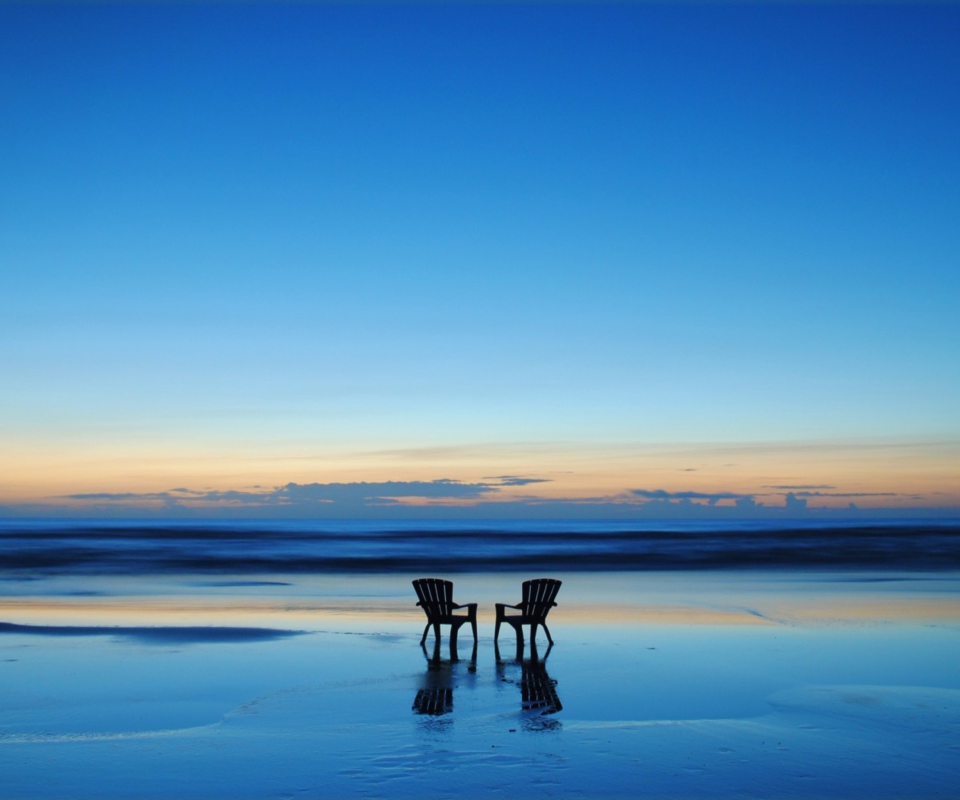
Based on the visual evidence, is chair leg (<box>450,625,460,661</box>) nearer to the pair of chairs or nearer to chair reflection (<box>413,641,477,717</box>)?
chair reflection (<box>413,641,477,717</box>)

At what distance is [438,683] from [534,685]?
3.12ft

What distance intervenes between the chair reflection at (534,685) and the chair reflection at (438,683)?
0.46 metres

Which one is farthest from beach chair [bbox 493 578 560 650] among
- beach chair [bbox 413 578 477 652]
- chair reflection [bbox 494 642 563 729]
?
beach chair [bbox 413 578 477 652]

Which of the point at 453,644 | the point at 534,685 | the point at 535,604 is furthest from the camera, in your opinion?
the point at 535,604

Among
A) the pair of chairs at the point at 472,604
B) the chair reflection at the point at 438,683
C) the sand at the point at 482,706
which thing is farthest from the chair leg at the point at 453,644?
the pair of chairs at the point at 472,604

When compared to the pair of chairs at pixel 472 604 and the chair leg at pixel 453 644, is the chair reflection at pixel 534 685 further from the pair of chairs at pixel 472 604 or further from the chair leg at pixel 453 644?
the chair leg at pixel 453 644

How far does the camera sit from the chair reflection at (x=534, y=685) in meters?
7.45

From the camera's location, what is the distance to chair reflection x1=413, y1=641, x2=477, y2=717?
7551 millimetres

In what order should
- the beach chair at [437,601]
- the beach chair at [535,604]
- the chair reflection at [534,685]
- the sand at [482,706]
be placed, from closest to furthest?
1. the sand at [482,706]
2. the chair reflection at [534,685]
3. the beach chair at [535,604]
4. the beach chair at [437,601]

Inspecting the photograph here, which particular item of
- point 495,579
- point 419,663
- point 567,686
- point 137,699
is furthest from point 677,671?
point 495,579

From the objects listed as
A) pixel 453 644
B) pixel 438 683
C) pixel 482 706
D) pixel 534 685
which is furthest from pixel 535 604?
pixel 482 706

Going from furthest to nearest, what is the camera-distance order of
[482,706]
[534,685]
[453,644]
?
1. [453,644]
2. [534,685]
3. [482,706]

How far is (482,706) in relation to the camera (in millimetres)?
7633

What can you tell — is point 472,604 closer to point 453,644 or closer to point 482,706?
point 453,644
